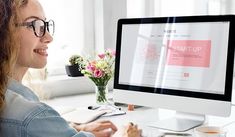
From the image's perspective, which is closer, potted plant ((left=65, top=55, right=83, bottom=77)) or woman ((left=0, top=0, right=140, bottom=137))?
woman ((left=0, top=0, right=140, bottom=137))

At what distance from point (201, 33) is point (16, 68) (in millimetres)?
788

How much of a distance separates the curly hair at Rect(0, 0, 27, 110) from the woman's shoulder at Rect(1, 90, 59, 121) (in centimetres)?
2

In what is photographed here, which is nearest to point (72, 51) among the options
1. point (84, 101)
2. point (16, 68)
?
point (84, 101)

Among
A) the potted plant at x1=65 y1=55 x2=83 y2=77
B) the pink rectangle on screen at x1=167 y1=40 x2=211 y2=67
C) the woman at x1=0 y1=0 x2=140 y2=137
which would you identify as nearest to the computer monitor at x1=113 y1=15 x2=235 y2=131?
the pink rectangle on screen at x1=167 y1=40 x2=211 y2=67

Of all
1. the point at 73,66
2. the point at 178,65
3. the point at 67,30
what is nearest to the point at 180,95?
the point at 178,65

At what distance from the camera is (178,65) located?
1.55m

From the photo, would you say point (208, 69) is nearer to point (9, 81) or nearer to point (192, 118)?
point (192, 118)

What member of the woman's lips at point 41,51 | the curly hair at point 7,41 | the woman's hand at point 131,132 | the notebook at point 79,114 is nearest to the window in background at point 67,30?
the notebook at point 79,114

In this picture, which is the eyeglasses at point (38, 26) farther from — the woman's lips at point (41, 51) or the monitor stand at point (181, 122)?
the monitor stand at point (181, 122)

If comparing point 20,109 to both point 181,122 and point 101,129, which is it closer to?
point 101,129

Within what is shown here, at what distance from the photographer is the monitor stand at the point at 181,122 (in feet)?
4.93

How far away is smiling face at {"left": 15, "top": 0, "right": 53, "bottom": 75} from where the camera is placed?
3.40 ft

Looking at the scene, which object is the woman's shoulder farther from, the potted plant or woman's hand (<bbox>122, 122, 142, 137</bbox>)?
the potted plant

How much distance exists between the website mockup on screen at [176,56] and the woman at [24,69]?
589 millimetres
